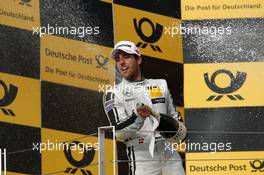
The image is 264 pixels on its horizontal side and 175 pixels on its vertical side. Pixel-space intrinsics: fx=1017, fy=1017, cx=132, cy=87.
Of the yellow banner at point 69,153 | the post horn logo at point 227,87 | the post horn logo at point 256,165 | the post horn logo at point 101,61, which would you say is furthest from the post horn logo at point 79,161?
the post horn logo at point 256,165

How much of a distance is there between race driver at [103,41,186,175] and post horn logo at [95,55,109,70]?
997mm

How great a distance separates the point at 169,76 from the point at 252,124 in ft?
2.07

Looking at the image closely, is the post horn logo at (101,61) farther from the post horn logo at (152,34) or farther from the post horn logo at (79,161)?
the post horn logo at (79,161)

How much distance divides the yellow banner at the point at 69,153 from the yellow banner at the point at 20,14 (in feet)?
2.26

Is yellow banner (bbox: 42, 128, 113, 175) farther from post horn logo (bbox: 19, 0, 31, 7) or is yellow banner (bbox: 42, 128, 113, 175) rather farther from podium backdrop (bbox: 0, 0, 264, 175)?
post horn logo (bbox: 19, 0, 31, 7)

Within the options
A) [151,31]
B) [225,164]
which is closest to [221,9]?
[151,31]

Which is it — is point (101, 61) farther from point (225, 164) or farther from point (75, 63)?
point (225, 164)

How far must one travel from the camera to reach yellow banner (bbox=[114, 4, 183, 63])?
6.64 m

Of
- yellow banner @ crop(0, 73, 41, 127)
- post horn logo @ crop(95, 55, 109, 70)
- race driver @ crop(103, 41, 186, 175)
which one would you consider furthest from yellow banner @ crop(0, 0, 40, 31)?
race driver @ crop(103, 41, 186, 175)

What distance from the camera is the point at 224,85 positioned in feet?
21.9

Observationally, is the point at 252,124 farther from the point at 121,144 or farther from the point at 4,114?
the point at 4,114

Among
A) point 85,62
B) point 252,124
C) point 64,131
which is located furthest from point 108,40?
point 252,124

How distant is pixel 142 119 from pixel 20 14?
1584 mm

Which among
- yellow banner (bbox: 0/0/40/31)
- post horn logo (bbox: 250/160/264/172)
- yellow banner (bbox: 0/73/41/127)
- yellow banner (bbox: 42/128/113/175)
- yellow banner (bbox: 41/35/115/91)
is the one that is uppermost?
yellow banner (bbox: 0/0/40/31)
